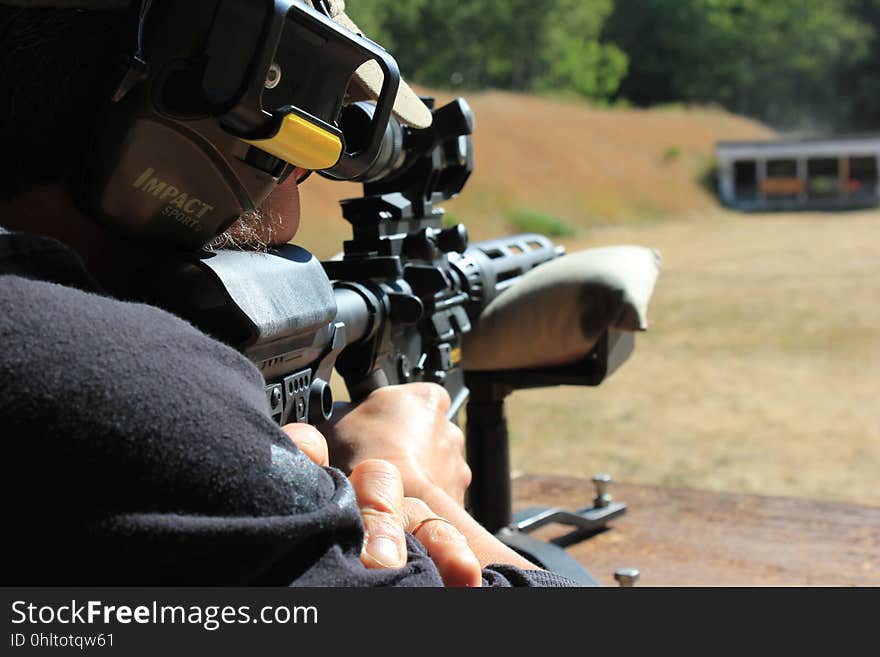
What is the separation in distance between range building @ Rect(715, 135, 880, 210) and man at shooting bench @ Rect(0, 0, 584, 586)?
24.2 metres

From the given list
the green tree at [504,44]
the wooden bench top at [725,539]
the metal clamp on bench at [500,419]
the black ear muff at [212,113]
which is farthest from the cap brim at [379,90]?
the green tree at [504,44]

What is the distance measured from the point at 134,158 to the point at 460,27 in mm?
31422

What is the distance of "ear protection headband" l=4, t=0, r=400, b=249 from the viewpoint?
92cm

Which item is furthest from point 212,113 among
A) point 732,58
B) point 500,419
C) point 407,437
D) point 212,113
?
point 732,58

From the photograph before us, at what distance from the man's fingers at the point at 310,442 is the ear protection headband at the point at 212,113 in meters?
0.23

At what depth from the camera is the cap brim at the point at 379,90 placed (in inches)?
47.4

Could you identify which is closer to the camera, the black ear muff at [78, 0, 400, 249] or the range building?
the black ear muff at [78, 0, 400, 249]

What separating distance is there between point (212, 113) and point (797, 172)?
26059 mm

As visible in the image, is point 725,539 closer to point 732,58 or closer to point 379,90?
point 379,90

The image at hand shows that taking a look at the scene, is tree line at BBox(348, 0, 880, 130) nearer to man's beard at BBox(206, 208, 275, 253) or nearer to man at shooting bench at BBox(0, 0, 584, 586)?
man's beard at BBox(206, 208, 275, 253)

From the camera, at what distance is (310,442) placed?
39.5 inches

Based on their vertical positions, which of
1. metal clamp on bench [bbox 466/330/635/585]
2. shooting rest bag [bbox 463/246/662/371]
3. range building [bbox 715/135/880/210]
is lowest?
range building [bbox 715/135/880/210]

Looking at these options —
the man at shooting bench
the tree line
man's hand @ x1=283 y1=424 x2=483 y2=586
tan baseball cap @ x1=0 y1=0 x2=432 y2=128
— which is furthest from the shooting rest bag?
the tree line

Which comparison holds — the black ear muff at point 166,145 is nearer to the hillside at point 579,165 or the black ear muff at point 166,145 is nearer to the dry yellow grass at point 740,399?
the dry yellow grass at point 740,399
